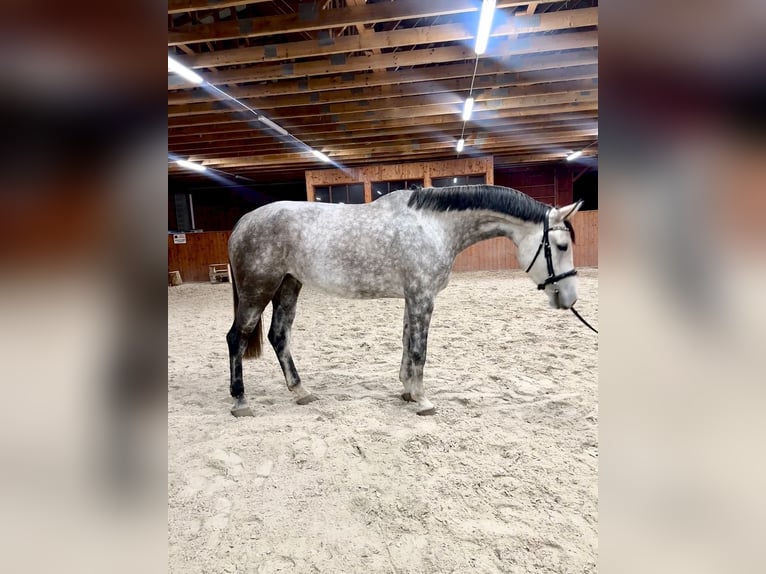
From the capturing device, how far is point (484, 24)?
11.7ft

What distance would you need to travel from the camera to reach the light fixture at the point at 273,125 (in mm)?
6355

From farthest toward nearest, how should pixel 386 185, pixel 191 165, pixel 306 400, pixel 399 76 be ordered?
pixel 386 185 → pixel 191 165 → pixel 399 76 → pixel 306 400

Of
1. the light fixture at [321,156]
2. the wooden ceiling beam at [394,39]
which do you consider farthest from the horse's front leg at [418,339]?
the light fixture at [321,156]

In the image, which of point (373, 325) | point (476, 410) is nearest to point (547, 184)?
point (373, 325)

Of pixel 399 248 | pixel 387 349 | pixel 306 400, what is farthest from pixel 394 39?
pixel 306 400

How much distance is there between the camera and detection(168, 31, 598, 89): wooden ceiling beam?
414cm

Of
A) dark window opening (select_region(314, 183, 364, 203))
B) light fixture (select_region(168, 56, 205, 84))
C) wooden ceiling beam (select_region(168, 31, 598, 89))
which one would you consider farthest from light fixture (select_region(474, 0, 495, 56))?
dark window opening (select_region(314, 183, 364, 203))

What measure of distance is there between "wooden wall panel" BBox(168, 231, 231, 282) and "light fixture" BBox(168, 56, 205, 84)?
7415 millimetres

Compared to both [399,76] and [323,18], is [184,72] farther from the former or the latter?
[399,76]

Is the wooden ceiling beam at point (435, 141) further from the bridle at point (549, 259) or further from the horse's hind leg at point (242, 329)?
the horse's hind leg at point (242, 329)

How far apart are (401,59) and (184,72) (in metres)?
2.60

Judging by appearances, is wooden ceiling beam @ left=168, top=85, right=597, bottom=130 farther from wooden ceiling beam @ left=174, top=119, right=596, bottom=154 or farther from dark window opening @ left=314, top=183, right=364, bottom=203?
dark window opening @ left=314, top=183, right=364, bottom=203
